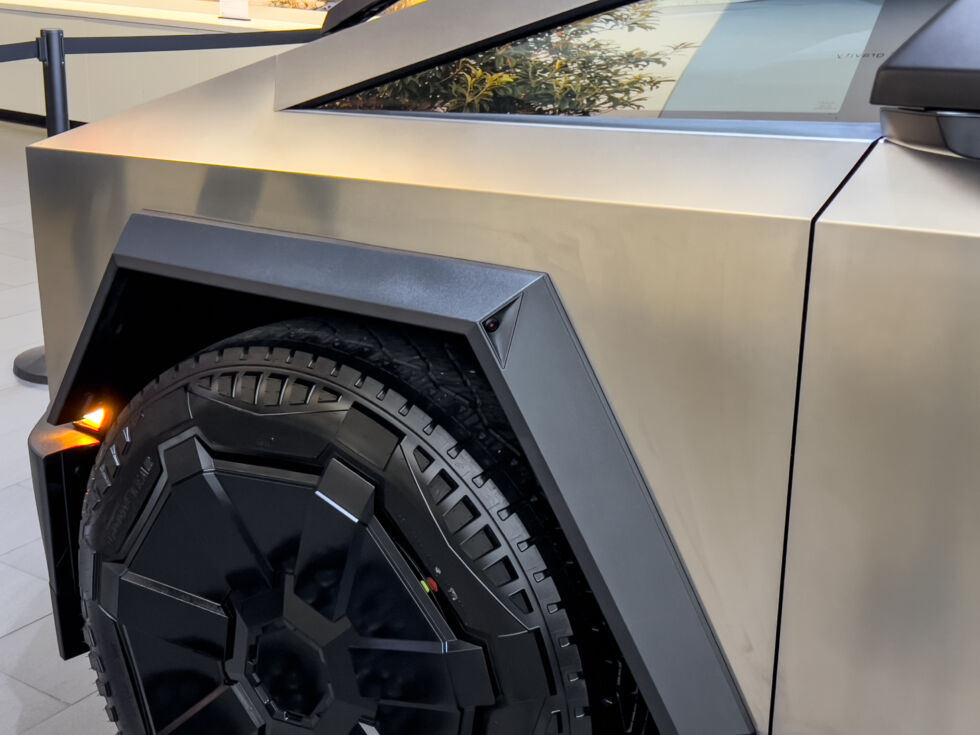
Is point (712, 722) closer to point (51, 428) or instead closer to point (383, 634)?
point (383, 634)

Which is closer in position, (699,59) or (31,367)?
(699,59)

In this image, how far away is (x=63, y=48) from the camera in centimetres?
319

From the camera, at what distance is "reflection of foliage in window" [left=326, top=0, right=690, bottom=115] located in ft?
3.57

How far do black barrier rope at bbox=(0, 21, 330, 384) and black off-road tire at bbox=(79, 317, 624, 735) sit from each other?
204cm

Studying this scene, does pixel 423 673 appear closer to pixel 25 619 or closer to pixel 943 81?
pixel 943 81

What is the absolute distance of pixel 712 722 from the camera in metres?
1.01

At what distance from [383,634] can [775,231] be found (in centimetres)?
63

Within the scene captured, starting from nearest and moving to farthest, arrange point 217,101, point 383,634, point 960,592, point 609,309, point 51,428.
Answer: point 960,592 < point 609,309 < point 383,634 < point 217,101 < point 51,428

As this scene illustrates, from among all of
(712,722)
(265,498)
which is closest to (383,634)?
(265,498)

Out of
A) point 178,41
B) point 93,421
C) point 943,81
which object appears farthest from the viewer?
point 178,41

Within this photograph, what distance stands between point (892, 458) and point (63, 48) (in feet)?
10.0

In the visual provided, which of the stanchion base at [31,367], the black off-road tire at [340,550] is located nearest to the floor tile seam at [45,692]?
the black off-road tire at [340,550]

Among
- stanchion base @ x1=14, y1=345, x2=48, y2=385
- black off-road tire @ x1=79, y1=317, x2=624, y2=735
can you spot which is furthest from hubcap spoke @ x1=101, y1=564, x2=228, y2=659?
stanchion base @ x1=14, y1=345, x2=48, y2=385

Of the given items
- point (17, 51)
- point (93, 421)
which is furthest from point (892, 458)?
point (17, 51)
